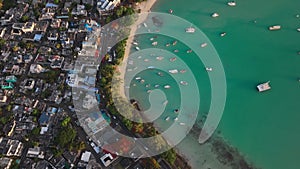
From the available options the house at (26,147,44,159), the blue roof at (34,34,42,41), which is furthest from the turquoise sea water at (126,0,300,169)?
the blue roof at (34,34,42,41)

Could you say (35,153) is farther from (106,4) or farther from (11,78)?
(106,4)

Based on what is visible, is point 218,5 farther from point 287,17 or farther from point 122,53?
point 122,53

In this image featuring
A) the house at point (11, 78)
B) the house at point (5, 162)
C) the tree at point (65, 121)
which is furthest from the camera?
the house at point (11, 78)

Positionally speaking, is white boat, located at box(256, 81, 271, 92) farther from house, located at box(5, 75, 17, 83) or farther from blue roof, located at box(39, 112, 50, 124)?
house, located at box(5, 75, 17, 83)

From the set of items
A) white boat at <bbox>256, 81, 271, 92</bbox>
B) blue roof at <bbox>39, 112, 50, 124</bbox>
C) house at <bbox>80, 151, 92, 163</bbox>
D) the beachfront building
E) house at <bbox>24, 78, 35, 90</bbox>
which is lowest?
house at <bbox>80, 151, 92, 163</bbox>

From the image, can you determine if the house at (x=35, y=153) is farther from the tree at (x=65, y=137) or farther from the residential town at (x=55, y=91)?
the tree at (x=65, y=137)

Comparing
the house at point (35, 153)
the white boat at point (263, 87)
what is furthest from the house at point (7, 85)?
the white boat at point (263, 87)

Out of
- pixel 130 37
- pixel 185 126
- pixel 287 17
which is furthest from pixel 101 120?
pixel 287 17
